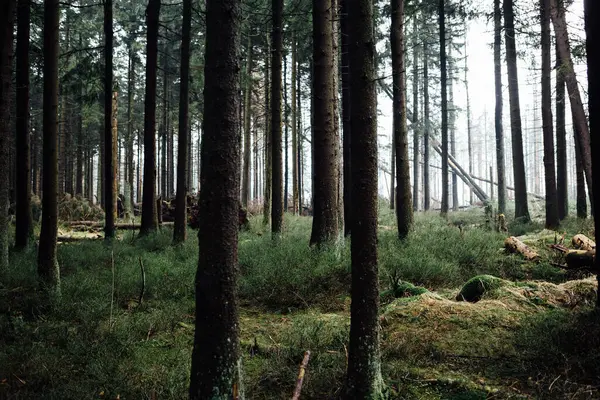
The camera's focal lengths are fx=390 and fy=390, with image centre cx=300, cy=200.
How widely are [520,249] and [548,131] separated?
21.6 feet

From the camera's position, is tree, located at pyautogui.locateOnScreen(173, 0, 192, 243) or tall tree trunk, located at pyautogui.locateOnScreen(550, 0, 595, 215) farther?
tree, located at pyautogui.locateOnScreen(173, 0, 192, 243)

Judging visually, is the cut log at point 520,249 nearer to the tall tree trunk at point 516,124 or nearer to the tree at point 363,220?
the tall tree trunk at point 516,124

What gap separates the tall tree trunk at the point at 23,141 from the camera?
10.7 m

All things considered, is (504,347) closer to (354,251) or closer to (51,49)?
(354,251)

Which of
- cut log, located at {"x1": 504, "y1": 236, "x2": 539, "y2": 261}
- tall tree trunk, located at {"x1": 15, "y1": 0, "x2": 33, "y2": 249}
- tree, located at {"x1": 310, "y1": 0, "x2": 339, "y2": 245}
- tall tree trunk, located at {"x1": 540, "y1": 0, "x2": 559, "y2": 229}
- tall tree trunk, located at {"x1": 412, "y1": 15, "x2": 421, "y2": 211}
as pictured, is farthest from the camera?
tall tree trunk, located at {"x1": 412, "y1": 15, "x2": 421, "y2": 211}

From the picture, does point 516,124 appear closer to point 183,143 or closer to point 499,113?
point 499,113

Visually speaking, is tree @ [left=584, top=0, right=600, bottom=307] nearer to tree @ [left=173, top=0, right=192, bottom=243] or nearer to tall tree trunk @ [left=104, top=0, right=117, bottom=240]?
tree @ [left=173, top=0, right=192, bottom=243]

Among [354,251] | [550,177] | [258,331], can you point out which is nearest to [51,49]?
[258,331]

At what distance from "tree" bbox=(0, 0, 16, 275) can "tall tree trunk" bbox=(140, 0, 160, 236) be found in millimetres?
4661

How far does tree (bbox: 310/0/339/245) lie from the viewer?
8812 mm

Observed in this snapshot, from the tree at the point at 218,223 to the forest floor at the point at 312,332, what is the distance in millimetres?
693

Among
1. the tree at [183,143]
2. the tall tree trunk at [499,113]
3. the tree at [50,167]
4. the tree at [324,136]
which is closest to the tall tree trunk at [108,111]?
the tree at [183,143]

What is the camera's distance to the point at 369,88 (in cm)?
319

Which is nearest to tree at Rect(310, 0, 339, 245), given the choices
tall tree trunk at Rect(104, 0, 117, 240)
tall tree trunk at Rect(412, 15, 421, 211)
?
tall tree trunk at Rect(104, 0, 117, 240)
